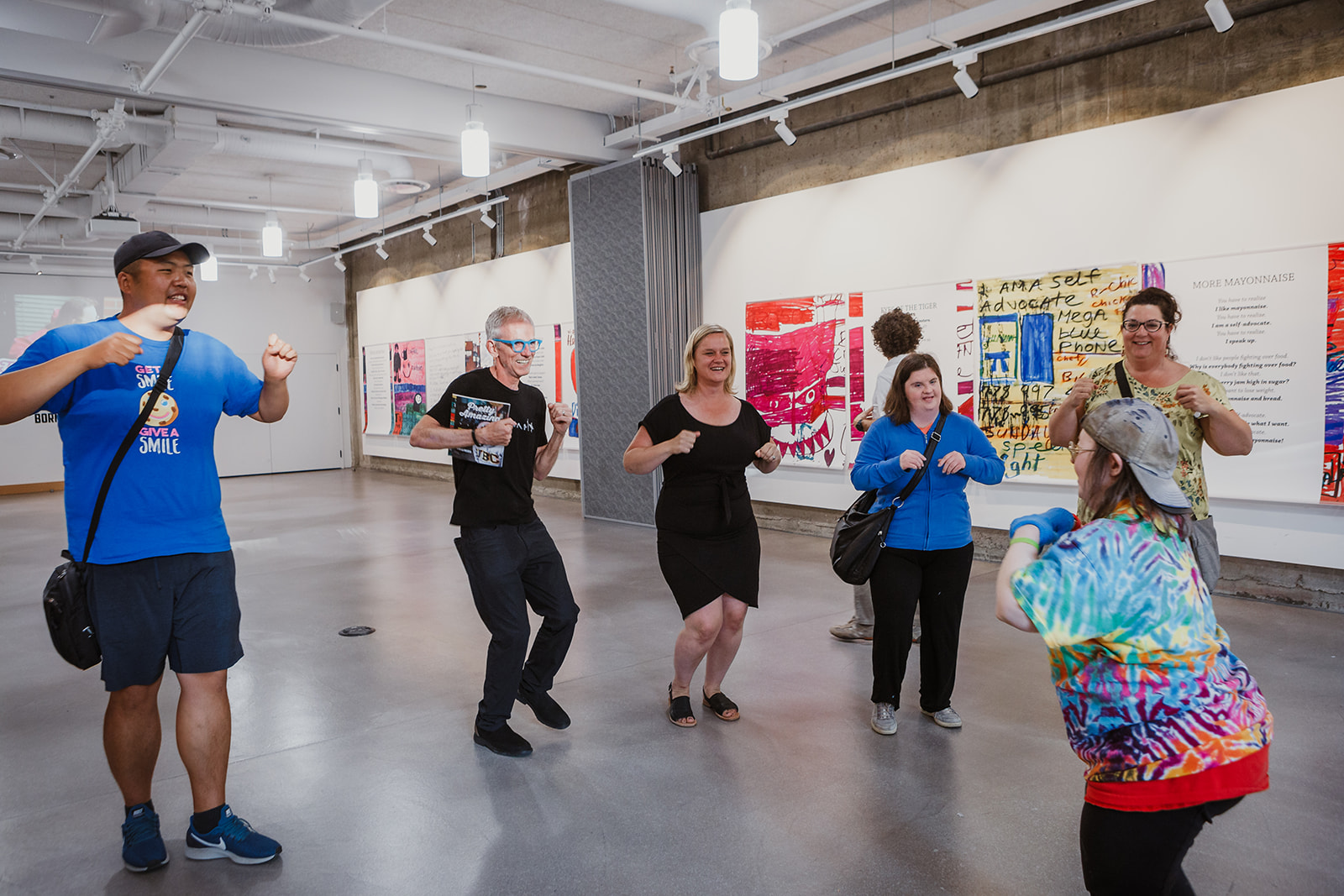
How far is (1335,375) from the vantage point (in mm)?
4879

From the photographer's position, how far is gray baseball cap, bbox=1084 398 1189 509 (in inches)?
59.3

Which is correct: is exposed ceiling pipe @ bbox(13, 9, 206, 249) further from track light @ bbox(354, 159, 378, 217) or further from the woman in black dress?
the woman in black dress

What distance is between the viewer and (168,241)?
2416 millimetres

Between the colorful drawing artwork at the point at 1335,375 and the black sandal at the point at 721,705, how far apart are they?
12.1 ft

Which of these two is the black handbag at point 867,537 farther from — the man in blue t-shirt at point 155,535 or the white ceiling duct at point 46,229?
the white ceiling duct at point 46,229

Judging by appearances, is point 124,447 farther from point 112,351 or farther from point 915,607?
point 915,607

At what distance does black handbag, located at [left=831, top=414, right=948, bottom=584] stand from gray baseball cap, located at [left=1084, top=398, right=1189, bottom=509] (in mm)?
1604

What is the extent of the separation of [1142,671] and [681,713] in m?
2.30

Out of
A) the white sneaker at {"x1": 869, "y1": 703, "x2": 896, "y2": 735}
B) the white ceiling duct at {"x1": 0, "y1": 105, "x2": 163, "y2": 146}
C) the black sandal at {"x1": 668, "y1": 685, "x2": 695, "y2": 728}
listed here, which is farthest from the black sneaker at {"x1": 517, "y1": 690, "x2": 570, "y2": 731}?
the white ceiling duct at {"x1": 0, "y1": 105, "x2": 163, "y2": 146}

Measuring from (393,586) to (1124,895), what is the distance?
5.41 metres

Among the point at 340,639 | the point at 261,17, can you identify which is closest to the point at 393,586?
the point at 340,639

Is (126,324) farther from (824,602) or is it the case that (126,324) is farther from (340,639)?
(824,602)

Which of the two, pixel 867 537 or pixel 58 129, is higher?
pixel 58 129

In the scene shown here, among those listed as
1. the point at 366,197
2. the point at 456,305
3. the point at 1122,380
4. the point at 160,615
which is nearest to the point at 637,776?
the point at 160,615
